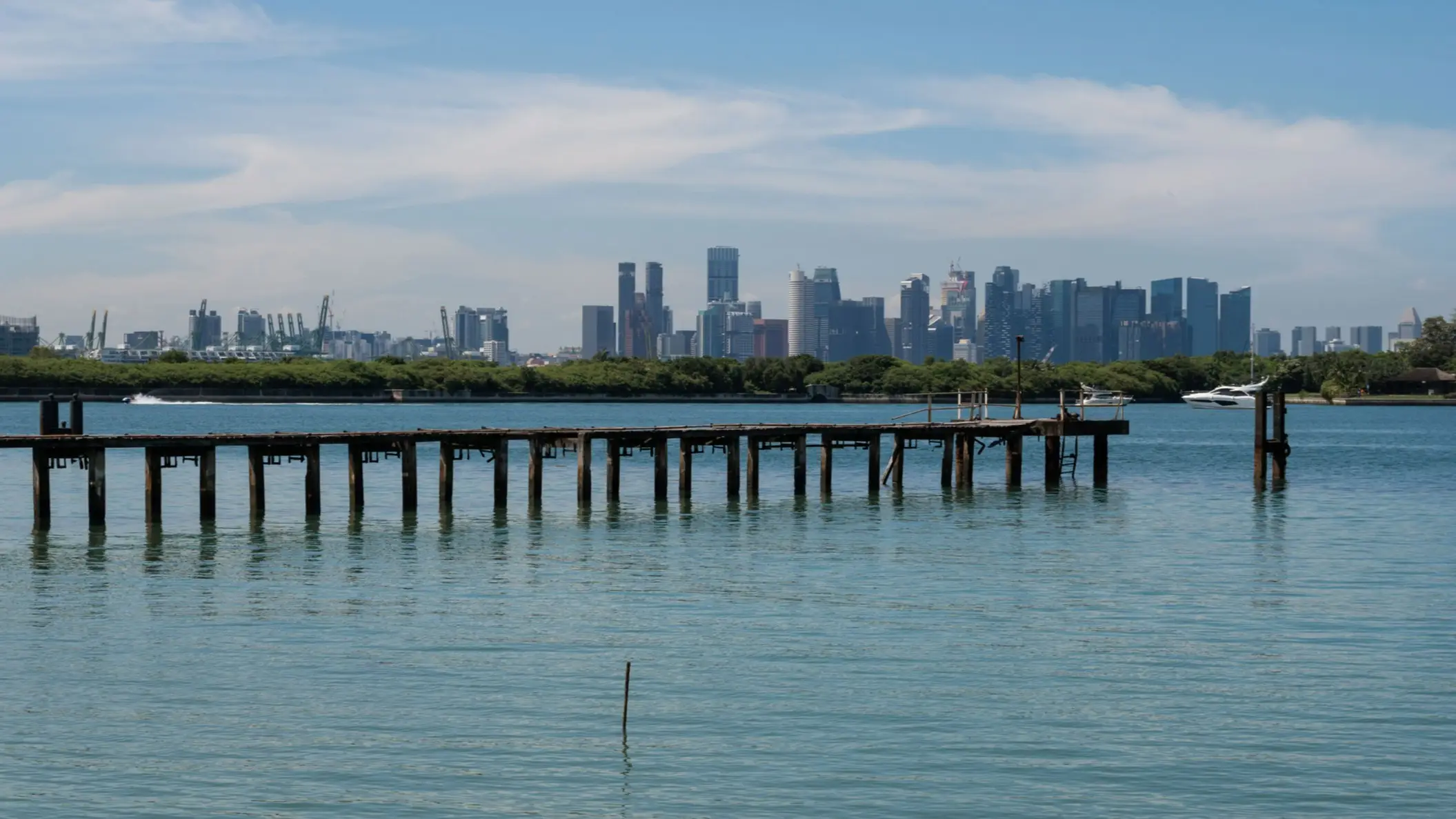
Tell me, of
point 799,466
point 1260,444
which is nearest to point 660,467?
point 799,466

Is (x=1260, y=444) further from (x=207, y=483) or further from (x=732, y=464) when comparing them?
(x=207, y=483)

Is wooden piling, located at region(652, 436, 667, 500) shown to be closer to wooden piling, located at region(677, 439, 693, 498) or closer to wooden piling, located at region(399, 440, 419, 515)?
wooden piling, located at region(677, 439, 693, 498)

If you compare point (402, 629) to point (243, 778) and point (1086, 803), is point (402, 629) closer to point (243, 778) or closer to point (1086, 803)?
point (243, 778)

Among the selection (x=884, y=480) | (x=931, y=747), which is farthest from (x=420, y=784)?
(x=884, y=480)

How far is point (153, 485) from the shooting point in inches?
1852

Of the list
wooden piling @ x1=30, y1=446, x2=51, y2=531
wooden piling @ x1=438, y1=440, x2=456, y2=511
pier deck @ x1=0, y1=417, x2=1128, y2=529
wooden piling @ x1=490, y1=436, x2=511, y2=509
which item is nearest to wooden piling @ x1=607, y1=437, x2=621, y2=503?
pier deck @ x1=0, y1=417, x2=1128, y2=529

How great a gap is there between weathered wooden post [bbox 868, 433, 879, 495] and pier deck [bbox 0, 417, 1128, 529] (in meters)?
0.07

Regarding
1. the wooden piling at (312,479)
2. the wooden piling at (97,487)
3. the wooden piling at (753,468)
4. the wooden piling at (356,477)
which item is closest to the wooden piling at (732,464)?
the wooden piling at (753,468)

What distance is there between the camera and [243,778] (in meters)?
20.1

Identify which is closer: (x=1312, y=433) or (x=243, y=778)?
(x=243, y=778)

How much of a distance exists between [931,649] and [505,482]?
28.0m

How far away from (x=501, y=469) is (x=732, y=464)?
943 cm

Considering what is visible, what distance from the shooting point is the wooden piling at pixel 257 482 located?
160 ft

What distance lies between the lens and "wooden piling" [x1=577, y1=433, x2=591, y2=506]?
→ 5428cm
